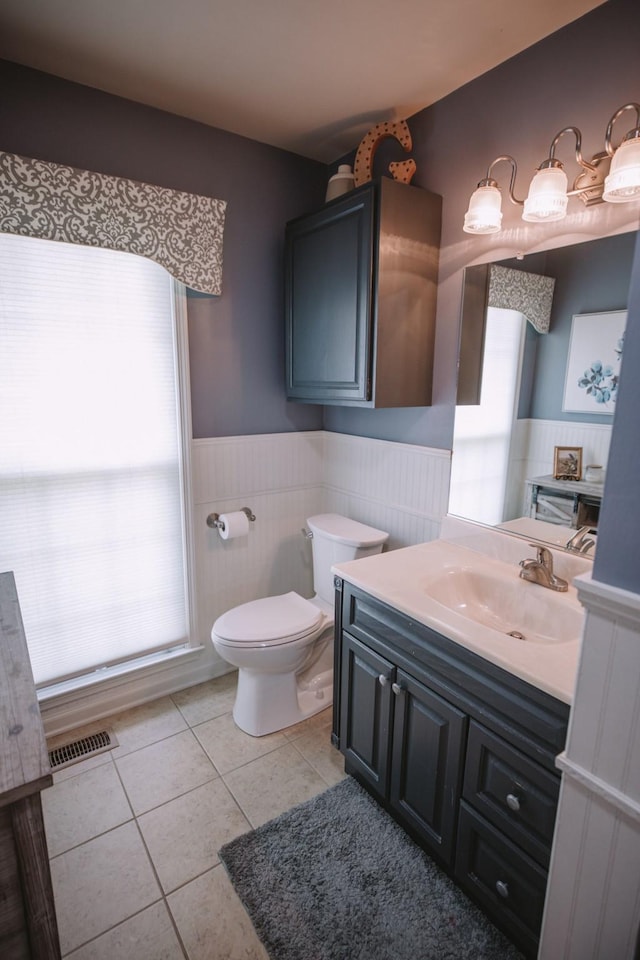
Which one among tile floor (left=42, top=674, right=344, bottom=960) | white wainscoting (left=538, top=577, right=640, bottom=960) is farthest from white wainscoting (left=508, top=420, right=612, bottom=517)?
tile floor (left=42, top=674, right=344, bottom=960)

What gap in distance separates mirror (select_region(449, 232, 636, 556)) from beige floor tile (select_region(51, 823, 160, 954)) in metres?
1.58

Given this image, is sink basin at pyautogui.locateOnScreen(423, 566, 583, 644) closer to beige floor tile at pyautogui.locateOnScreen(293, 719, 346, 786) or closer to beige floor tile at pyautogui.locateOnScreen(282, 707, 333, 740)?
beige floor tile at pyautogui.locateOnScreen(293, 719, 346, 786)

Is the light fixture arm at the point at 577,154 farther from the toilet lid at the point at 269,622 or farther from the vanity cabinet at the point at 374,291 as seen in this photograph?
the toilet lid at the point at 269,622

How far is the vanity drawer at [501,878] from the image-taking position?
3.68ft

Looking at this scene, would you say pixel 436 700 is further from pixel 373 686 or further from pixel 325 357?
pixel 325 357

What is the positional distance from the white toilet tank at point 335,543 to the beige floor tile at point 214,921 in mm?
1129

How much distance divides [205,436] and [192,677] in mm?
1188

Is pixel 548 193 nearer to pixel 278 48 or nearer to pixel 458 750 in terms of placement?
pixel 278 48

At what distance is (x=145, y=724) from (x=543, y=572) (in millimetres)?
1770

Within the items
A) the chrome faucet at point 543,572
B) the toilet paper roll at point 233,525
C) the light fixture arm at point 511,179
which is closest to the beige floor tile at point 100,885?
the toilet paper roll at point 233,525

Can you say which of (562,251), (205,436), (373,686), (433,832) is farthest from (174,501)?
(562,251)

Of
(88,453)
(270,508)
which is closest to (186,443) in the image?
(88,453)

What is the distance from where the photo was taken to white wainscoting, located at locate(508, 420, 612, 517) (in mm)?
1417

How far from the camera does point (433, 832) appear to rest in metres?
1.39
